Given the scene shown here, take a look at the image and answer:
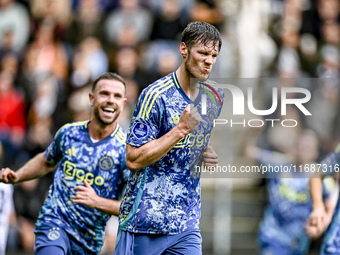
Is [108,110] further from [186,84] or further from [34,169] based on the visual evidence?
[186,84]

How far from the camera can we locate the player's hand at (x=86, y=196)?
20.4 feet

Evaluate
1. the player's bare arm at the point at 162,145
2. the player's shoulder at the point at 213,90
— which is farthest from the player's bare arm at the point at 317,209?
the player's bare arm at the point at 162,145

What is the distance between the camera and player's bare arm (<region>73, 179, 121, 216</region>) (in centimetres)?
621

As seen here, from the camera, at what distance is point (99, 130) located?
6.64 m

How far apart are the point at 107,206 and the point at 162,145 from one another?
4.99ft

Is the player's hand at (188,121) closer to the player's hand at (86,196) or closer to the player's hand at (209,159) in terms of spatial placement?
the player's hand at (209,159)

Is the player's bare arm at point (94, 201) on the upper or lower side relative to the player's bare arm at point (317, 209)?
lower

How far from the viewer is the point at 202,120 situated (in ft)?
17.4

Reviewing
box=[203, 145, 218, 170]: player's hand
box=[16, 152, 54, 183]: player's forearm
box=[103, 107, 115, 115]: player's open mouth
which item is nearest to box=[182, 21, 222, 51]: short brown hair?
box=[203, 145, 218, 170]: player's hand

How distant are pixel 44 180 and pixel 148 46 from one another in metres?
2.93

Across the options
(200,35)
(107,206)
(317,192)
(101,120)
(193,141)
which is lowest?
(107,206)

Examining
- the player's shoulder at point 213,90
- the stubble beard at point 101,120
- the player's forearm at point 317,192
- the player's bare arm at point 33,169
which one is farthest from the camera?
the player's forearm at point 317,192

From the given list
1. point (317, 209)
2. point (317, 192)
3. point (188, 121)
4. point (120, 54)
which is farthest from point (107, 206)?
point (120, 54)

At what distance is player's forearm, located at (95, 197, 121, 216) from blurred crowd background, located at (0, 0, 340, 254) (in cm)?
467
